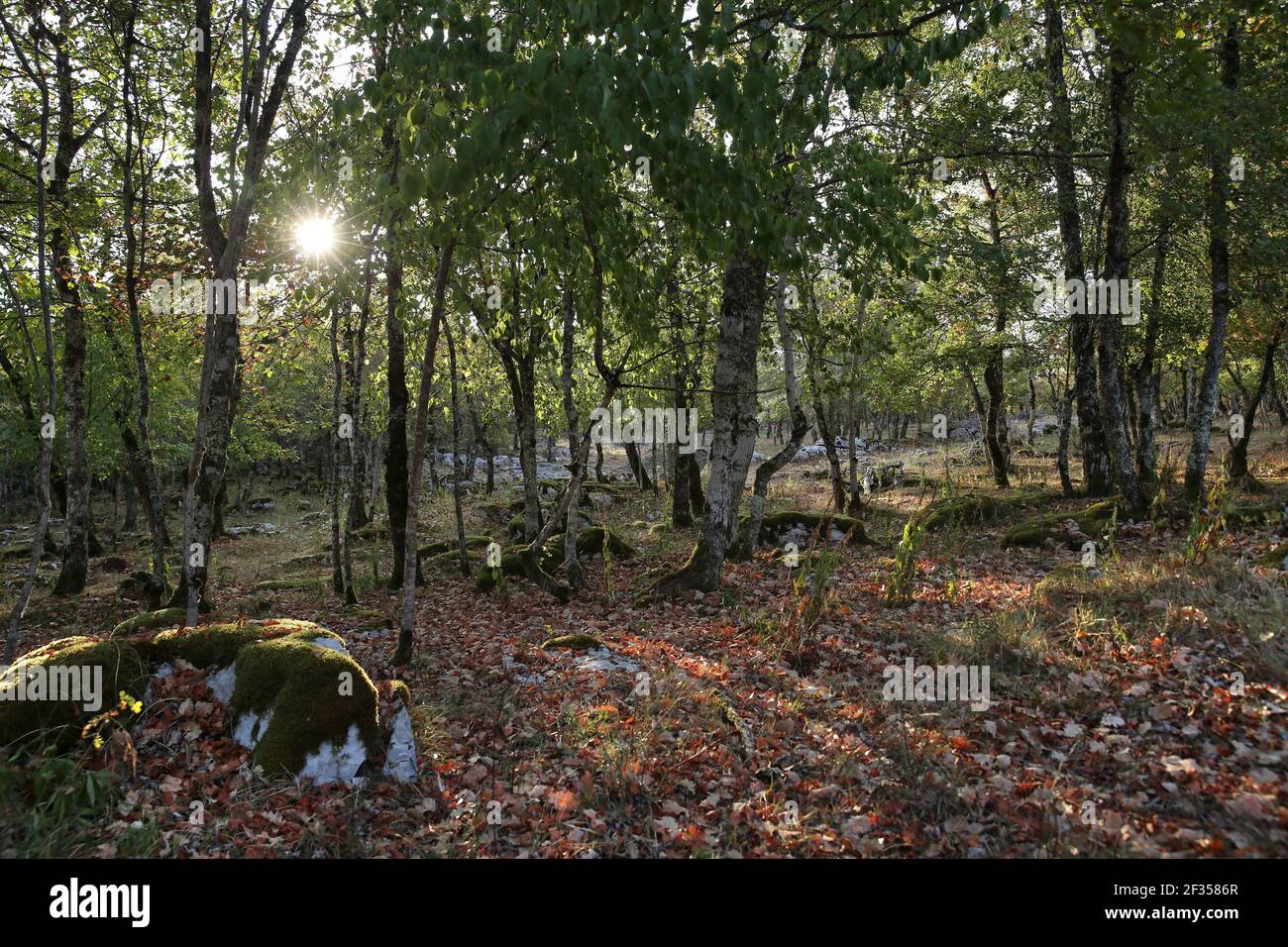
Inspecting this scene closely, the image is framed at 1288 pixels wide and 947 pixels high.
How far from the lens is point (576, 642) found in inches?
295

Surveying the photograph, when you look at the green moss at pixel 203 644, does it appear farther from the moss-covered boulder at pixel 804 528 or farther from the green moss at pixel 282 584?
the moss-covered boulder at pixel 804 528

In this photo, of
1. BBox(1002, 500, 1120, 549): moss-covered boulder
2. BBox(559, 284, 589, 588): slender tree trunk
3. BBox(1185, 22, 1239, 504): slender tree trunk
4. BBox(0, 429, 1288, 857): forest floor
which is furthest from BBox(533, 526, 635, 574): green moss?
BBox(1185, 22, 1239, 504): slender tree trunk

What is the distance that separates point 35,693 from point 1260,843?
290 inches

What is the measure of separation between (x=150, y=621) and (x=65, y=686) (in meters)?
2.60

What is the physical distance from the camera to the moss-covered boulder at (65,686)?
429cm

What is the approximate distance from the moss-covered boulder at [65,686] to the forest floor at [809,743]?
283 millimetres

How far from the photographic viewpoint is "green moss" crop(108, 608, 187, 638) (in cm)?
646

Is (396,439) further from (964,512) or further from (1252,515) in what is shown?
(1252,515)

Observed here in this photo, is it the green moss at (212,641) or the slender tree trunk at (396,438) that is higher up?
the slender tree trunk at (396,438)

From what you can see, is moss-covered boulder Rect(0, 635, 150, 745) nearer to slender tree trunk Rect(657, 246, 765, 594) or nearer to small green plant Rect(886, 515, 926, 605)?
slender tree trunk Rect(657, 246, 765, 594)

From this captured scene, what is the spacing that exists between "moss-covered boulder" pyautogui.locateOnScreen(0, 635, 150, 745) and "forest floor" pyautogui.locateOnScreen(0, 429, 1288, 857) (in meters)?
0.28

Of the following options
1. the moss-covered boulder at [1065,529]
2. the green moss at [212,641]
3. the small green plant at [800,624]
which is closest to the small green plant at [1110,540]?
the moss-covered boulder at [1065,529]
